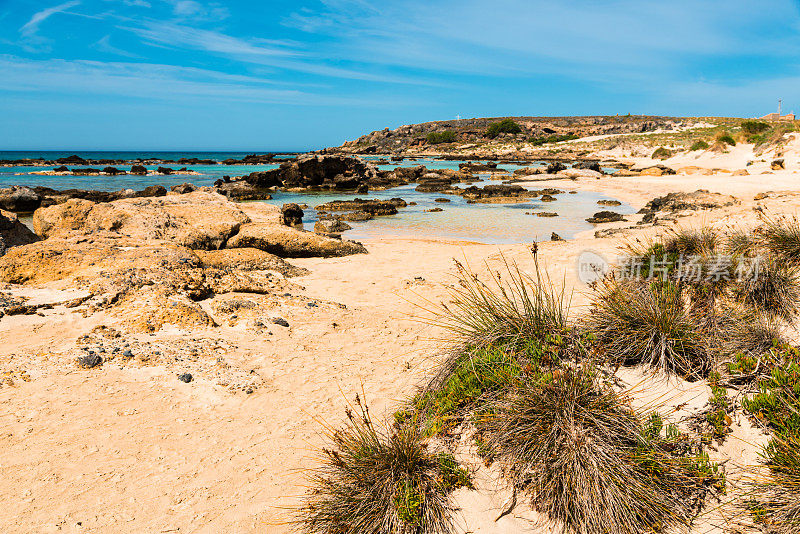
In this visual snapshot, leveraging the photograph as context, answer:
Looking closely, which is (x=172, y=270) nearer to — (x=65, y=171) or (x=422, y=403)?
(x=422, y=403)

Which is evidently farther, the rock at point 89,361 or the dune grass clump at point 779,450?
the rock at point 89,361

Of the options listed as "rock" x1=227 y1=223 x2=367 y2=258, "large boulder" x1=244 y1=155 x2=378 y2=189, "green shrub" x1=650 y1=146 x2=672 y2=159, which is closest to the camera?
"rock" x1=227 y1=223 x2=367 y2=258

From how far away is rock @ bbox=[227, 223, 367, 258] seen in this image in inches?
436

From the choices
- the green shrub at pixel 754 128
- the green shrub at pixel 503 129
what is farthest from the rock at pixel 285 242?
the green shrub at pixel 503 129

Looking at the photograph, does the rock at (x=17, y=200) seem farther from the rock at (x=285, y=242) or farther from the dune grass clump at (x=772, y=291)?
the dune grass clump at (x=772, y=291)

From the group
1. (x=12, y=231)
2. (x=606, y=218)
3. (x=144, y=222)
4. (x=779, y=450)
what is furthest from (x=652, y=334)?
(x=606, y=218)

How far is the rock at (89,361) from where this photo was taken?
468cm

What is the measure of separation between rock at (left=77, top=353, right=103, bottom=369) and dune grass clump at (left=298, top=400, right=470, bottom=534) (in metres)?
3.20

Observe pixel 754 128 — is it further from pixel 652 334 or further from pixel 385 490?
pixel 385 490

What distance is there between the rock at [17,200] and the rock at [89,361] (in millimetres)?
19761

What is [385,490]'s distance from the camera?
2689mm

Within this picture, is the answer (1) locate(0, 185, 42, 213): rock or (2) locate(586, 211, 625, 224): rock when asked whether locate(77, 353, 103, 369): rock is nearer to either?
(2) locate(586, 211, 625, 224): rock

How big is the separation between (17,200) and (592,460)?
24.7 m

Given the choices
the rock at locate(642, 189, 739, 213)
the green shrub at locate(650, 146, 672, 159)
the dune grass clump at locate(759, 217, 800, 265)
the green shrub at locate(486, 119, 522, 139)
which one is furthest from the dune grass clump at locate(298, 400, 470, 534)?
the green shrub at locate(486, 119, 522, 139)
